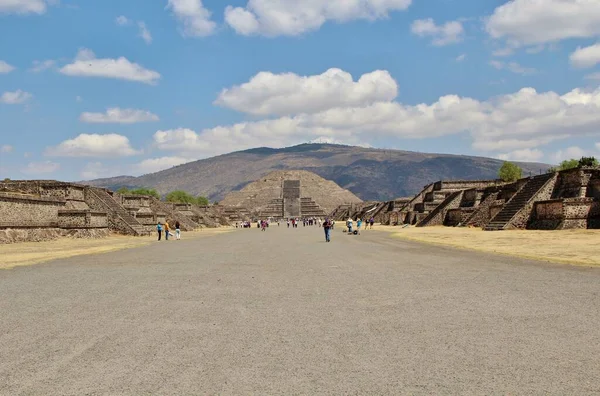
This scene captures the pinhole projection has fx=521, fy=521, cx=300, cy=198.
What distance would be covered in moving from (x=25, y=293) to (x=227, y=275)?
4422 millimetres

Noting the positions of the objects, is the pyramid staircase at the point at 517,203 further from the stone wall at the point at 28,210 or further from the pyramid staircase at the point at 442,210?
the stone wall at the point at 28,210

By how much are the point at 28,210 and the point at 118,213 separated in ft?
26.5

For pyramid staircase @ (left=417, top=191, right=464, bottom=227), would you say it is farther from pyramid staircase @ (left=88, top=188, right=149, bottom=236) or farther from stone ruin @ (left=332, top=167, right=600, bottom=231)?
pyramid staircase @ (left=88, top=188, right=149, bottom=236)

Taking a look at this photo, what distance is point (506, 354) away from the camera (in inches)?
208

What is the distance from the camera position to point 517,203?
32812 mm

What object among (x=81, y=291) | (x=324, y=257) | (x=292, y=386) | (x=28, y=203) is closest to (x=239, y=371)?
(x=292, y=386)

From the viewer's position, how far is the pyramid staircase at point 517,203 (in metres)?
31.1

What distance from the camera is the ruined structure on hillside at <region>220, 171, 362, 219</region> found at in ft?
425

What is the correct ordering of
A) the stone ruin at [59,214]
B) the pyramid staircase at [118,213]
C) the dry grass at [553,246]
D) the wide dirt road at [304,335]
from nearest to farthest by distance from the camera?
the wide dirt road at [304,335] → the dry grass at [553,246] → the stone ruin at [59,214] → the pyramid staircase at [118,213]

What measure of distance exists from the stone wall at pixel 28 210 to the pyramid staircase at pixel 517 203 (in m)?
26.5

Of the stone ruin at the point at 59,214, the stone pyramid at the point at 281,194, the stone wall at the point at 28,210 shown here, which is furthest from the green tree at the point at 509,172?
the stone wall at the point at 28,210

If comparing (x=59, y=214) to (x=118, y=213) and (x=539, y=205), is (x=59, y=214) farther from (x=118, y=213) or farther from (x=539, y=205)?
(x=539, y=205)

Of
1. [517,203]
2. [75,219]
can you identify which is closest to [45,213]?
[75,219]

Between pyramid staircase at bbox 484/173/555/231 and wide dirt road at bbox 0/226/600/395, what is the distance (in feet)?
65.9
